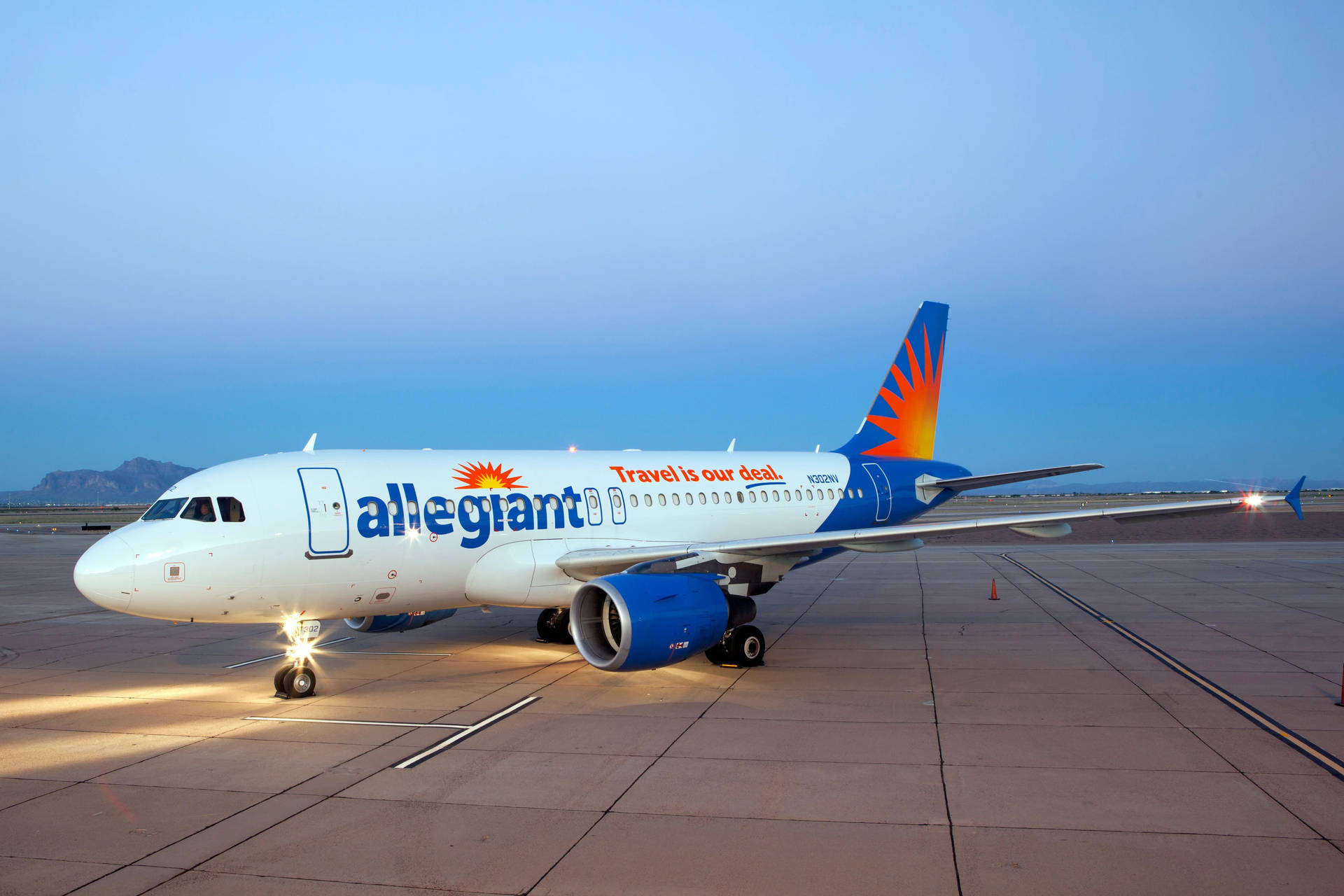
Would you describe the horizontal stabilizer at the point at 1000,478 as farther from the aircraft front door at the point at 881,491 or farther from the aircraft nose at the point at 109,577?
the aircraft nose at the point at 109,577

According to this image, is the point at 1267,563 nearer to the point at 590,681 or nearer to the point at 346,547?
the point at 590,681

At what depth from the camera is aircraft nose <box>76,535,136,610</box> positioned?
11469 millimetres

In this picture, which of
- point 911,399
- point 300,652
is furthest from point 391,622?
point 911,399

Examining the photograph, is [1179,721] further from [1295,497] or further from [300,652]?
[300,652]

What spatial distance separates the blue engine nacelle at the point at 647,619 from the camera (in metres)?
12.2

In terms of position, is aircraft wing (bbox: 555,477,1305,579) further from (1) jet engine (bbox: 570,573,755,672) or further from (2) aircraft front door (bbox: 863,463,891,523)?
(2) aircraft front door (bbox: 863,463,891,523)

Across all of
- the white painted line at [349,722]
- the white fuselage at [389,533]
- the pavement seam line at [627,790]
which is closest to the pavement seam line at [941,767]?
the pavement seam line at [627,790]

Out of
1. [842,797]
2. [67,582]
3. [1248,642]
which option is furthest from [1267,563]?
[67,582]

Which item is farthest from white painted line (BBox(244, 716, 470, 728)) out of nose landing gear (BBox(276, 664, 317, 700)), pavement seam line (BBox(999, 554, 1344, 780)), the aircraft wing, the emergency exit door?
pavement seam line (BBox(999, 554, 1344, 780))

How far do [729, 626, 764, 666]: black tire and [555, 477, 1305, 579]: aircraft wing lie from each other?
1.28 m

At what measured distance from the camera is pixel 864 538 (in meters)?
14.1

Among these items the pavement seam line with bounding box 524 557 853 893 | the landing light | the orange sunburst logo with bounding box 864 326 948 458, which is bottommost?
the pavement seam line with bounding box 524 557 853 893

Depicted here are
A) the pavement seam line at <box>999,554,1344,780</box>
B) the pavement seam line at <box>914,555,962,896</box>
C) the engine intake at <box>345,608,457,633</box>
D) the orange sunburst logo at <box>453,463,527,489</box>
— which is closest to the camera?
the pavement seam line at <box>914,555,962,896</box>

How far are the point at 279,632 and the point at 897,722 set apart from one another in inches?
525
